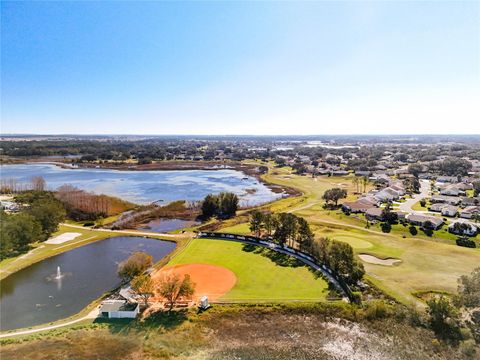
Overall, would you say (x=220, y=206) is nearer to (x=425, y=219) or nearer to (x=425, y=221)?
(x=425, y=221)

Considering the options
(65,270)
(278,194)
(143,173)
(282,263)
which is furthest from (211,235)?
(143,173)

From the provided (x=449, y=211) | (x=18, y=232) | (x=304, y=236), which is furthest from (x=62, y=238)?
(x=449, y=211)

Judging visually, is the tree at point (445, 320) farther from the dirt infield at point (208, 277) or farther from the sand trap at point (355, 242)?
the sand trap at point (355, 242)

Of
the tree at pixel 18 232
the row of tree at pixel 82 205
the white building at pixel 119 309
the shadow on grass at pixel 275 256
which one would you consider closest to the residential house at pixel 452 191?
the shadow on grass at pixel 275 256

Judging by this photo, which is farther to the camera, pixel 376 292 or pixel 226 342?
pixel 376 292

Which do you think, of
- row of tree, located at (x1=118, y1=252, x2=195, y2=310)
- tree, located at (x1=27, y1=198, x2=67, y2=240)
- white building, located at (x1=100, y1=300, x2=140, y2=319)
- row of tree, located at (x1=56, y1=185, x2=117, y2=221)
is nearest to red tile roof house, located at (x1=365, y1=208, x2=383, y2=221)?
row of tree, located at (x1=118, y1=252, x2=195, y2=310)

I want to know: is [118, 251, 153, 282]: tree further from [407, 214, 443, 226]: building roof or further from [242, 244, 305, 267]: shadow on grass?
[407, 214, 443, 226]: building roof

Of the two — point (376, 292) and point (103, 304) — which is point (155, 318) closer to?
point (103, 304)
